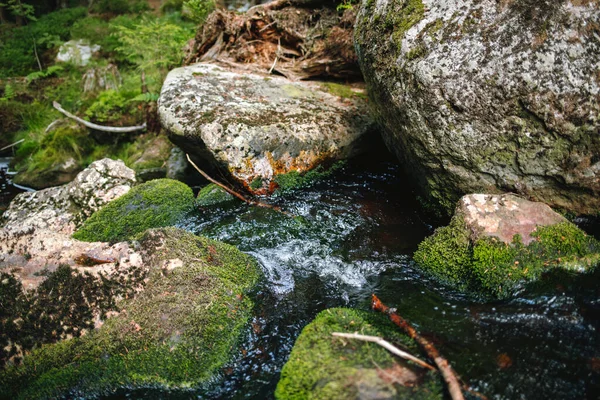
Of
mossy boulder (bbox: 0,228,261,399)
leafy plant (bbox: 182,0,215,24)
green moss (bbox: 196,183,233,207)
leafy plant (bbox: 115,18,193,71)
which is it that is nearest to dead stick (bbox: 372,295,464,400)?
mossy boulder (bbox: 0,228,261,399)

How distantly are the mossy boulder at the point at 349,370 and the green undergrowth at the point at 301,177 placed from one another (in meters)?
2.95

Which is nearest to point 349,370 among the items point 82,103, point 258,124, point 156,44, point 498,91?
point 498,91

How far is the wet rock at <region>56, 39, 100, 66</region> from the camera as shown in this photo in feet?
46.3

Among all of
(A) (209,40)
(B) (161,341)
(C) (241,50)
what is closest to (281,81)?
(C) (241,50)

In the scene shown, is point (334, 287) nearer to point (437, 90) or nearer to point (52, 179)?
point (437, 90)

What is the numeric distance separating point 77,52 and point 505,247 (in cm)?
1654

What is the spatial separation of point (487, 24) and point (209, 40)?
6345 mm

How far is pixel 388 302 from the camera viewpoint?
3139 mm

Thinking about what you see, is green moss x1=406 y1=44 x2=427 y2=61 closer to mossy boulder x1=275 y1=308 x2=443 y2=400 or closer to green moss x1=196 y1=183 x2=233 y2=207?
mossy boulder x1=275 y1=308 x2=443 y2=400

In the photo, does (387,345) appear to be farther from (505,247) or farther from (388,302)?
(505,247)

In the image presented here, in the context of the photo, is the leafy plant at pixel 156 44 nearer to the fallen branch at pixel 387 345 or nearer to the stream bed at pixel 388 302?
the stream bed at pixel 388 302

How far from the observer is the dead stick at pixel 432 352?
2.07 metres

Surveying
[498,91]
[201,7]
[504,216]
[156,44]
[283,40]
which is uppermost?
[201,7]

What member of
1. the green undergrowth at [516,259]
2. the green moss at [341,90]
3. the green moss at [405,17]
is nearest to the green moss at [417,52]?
the green moss at [405,17]
